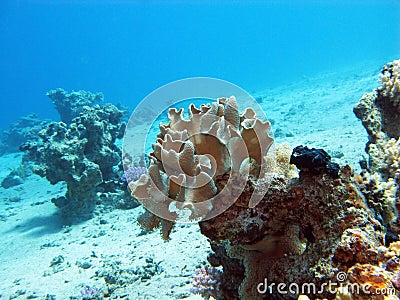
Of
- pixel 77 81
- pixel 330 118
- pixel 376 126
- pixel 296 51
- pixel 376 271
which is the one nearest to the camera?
pixel 376 271

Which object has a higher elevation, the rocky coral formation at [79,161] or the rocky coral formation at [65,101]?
the rocky coral formation at [65,101]

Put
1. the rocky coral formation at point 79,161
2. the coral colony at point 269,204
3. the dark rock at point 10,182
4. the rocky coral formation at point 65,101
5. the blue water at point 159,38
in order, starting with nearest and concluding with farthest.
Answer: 1. the coral colony at point 269,204
2. the rocky coral formation at point 79,161
3. the dark rock at point 10,182
4. the rocky coral formation at point 65,101
5. the blue water at point 159,38

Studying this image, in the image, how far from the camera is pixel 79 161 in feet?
25.0

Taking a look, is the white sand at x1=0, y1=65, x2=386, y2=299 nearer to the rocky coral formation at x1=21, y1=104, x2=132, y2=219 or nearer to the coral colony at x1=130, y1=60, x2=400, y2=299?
the rocky coral formation at x1=21, y1=104, x2=132, y2=219

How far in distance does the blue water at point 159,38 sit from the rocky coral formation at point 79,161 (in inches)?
3993

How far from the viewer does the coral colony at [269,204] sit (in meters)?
1.84

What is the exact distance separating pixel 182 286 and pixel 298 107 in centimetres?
1523

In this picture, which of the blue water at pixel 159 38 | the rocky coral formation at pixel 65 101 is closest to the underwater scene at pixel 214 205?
the rocky coral formation at pixel 65 101

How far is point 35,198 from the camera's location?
32.6 feet

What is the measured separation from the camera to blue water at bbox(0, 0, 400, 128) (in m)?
120

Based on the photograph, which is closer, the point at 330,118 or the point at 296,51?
the point at 330,118

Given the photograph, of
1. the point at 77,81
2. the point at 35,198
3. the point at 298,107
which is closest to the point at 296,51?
the point at 77,81

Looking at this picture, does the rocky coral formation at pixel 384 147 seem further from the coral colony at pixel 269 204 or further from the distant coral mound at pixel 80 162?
the distant coral mound at pixel 80 162

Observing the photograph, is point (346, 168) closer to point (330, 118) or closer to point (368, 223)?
point (368, 223)
